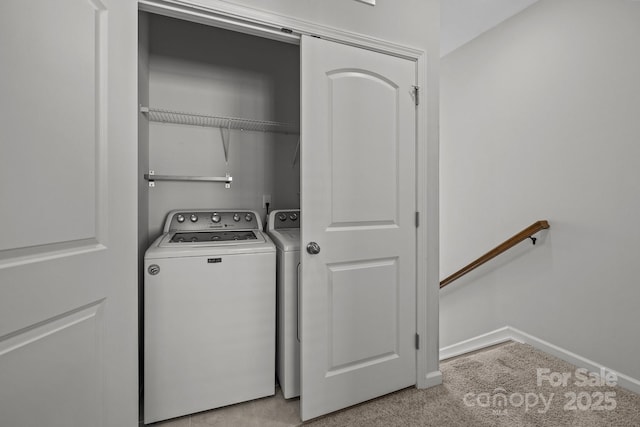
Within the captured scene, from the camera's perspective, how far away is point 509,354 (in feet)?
7.01

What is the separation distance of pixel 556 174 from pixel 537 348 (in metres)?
1.33

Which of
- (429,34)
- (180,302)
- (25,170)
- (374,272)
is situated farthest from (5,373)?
(429,34)

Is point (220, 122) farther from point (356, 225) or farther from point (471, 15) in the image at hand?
point (471, 15)

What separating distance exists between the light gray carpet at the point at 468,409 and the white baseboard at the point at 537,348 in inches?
2.8

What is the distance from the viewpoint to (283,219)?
2178mm

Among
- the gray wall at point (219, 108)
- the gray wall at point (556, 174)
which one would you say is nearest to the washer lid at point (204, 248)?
the gray wall at point (219, 108)

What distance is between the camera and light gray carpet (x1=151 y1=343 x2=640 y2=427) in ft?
4.92

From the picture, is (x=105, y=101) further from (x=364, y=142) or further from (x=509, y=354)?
(x=509, y=354)

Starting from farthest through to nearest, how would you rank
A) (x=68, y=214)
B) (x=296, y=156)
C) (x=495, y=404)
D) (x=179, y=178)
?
(x=296, y=156)
(x=179, y=178)
(x=495, y=404)
(x=68, y=214)

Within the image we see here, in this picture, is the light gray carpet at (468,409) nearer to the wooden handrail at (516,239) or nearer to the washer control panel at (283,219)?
the wooden handrail at (516,239)

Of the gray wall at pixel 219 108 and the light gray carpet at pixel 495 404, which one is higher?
the gray wall at pixel 219 108

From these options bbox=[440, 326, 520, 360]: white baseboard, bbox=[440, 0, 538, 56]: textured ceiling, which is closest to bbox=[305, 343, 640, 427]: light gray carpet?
bbox=[440, 326, 520, 360]: white baseboard

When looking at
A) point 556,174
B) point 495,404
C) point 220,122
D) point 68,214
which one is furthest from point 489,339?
point 68,214

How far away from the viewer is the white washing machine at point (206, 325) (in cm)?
146
